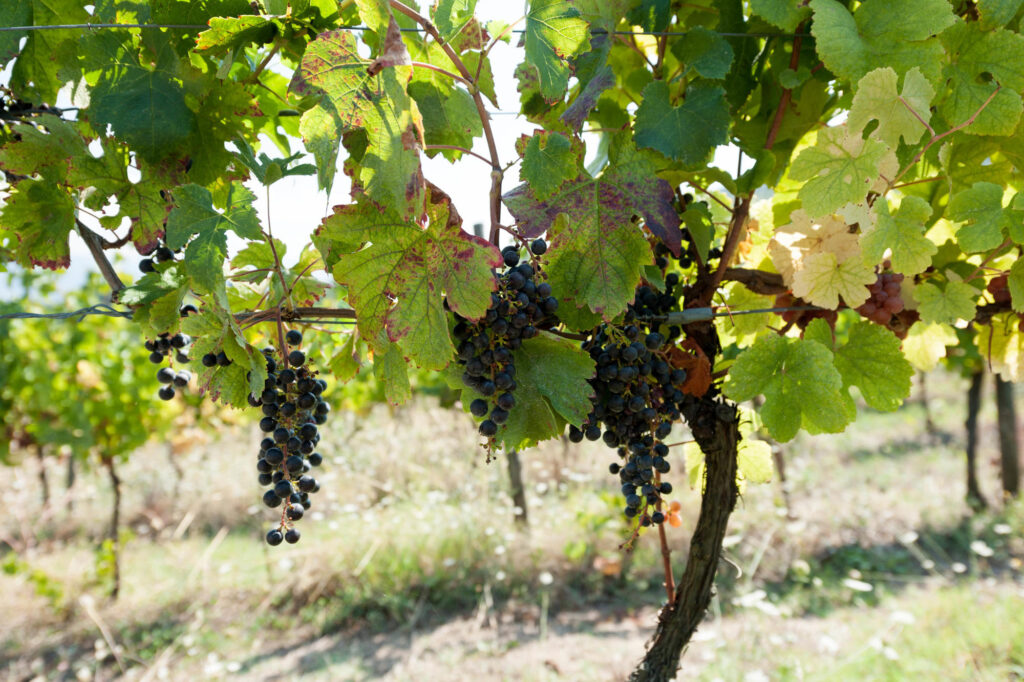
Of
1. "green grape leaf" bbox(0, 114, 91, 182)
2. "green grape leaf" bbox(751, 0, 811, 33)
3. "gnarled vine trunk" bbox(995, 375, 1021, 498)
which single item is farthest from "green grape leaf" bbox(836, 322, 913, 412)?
"gnarled vine trunk" bbox(995, 375, 1021, 498)

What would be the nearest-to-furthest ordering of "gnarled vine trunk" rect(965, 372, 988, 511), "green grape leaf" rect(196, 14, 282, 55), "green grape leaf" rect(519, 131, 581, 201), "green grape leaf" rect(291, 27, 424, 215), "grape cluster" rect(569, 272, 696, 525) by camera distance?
"green grape leaf" rect(291, 27, 424, 215)
"green grape leaf" rect(519, 131, 581, 201)
"green grape leaf" rect(196, 14, 282, 55)
"grape cluster" rect(569, 272, 696, 525)
"gnarled vine trunk" rect(965, 372, 988, 511)

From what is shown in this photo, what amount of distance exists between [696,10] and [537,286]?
2.32 ft

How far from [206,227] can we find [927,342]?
5.10 ft

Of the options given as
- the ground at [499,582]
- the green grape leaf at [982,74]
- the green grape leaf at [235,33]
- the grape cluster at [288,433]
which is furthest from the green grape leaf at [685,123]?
the ground at [499,582]

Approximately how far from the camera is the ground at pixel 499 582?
4160 millimetres

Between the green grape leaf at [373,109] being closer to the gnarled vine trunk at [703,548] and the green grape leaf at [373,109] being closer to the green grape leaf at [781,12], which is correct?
the green grape leaf at [781,12]

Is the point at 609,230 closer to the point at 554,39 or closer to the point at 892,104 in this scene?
the point at 554,39

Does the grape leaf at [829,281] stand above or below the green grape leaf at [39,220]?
below

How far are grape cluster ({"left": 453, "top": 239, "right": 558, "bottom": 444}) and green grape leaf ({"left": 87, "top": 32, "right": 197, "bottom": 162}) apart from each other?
2.00 feet

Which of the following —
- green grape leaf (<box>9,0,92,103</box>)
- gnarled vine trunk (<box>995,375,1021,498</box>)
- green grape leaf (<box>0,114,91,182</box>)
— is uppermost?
green grape leaf (<box>9,0,92,103</box>)

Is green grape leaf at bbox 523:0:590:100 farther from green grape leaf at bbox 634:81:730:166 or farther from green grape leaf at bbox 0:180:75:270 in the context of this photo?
green grape leaf at bbox 0:180:75:270

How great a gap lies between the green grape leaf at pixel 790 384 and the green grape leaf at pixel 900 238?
0.18 meters

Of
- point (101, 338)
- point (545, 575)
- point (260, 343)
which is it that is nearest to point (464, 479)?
point (545, 575)

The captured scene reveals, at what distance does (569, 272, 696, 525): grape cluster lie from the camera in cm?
112
